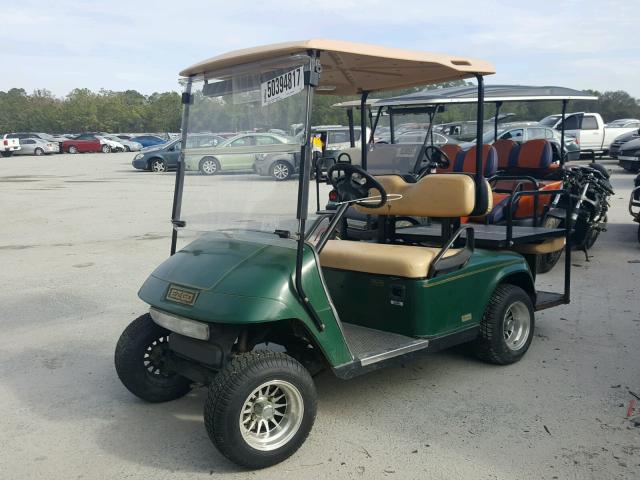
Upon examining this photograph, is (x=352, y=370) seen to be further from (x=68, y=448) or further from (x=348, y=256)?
(x=68, y=448)

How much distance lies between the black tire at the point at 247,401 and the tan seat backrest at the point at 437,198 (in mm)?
1540

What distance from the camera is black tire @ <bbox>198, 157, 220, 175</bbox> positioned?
376 cm

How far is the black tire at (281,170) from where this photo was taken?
3.39 metres

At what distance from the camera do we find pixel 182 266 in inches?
136

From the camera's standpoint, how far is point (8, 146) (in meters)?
36.8

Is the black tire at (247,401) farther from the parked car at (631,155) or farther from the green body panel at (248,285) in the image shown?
the parked car at (631,155)

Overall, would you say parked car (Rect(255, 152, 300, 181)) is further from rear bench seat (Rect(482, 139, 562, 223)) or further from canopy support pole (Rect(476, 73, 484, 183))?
rear bench seat (Rect(482, 139, 562, 223))

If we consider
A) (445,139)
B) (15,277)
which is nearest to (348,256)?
(15,277)

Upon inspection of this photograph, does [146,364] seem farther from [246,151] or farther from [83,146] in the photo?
[83,146]

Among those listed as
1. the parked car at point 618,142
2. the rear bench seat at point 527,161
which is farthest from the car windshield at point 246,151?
the parked car at point 618,142

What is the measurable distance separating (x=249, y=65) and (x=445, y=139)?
34.5 ft

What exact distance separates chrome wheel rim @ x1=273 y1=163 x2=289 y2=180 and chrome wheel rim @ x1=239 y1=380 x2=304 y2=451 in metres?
1.11

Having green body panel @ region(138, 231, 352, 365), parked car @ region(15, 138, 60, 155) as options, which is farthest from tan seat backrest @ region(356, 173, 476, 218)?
parked car @ region(15, 138, 60, 155)

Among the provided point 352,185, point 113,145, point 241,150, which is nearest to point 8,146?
point 113,145
